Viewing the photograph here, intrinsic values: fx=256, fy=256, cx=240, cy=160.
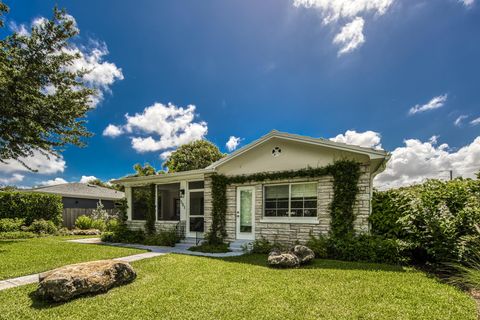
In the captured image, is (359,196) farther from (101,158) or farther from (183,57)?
(101,158)

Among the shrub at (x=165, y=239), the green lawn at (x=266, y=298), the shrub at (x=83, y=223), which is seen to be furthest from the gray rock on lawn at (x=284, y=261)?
the shrub at (x=83, y=223)

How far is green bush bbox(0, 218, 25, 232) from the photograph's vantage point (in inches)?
544

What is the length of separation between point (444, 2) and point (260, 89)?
23.2ft

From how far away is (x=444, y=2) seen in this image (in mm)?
7773

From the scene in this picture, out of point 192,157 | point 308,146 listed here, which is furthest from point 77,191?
point 308,146

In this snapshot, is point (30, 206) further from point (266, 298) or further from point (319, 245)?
point (266, 298)

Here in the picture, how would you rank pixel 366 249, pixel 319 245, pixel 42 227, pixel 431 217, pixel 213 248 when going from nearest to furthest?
1. pixel 431 217
2. pixel 366 249
3. pixel 319 245
4. pixel 213 248
5. pixel 42 227

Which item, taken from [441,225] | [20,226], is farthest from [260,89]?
[20,226]

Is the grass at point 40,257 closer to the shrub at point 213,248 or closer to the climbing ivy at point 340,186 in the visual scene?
the shrub at point 213,248

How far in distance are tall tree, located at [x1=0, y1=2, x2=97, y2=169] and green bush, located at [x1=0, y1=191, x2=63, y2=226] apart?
158 inches

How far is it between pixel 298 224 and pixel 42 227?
14799mm

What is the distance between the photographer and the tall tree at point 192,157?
2873 centimetres

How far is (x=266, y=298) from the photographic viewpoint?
14.5 ft

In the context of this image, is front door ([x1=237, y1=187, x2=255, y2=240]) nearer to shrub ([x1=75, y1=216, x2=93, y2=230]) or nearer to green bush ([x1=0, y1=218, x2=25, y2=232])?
shrub ([x1=75, y1=216, x2=93, y2=230])
